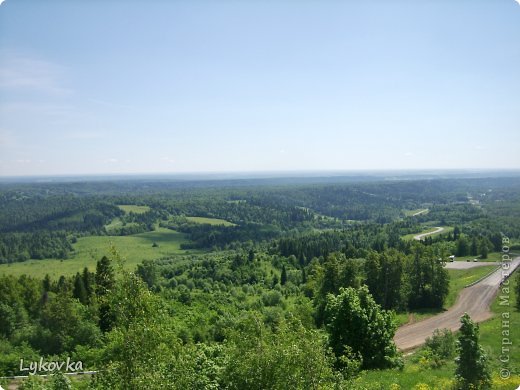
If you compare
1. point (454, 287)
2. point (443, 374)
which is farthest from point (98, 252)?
point (443, 374)

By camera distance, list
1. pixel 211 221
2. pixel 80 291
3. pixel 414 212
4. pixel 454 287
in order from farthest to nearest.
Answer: pixel 211 221 < pixel 414 212 < pixel 454 287 < pixel 80 291

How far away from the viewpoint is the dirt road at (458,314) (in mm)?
35875

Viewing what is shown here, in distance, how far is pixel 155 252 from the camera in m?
129

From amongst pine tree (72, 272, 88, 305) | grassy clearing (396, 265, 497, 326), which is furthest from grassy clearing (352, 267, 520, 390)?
pine tree (72, 272, 88, 305)

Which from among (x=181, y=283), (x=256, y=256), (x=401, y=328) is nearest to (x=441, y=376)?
(x=401, y=328)

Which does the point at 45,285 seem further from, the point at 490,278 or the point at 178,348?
the point at 490,278

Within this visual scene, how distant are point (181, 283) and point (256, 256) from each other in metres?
22.1

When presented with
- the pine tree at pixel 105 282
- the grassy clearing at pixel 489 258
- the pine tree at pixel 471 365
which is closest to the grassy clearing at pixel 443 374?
the pine tree at pixel 471 365

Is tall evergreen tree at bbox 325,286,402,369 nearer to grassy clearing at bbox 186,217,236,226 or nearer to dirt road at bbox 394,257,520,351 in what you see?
dirt road at bbox 394,257,520,351

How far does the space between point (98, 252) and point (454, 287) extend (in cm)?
11115

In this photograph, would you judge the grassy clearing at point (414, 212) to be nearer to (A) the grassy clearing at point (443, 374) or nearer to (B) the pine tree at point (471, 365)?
(A) the grassy clearing at point (443, 374)

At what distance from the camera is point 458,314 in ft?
136

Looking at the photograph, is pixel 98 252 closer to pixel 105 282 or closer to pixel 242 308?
pixel 242 308

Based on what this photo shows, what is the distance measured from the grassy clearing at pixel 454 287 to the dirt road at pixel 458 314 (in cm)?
104
